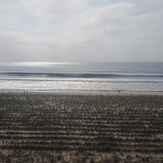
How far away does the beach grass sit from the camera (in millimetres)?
7902

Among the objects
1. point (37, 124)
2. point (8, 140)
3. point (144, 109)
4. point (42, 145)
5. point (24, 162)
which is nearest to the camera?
point (24, 162)

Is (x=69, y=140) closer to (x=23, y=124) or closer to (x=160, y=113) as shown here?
(x=23, y=124)

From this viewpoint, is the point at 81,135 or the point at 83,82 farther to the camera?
the point at 83,82

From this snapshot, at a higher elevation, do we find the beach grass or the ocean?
the ocean

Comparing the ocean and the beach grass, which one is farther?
the ocean

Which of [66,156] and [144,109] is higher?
[144,109]

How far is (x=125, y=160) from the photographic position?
24.8 ft

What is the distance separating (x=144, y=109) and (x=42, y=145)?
11.2 m

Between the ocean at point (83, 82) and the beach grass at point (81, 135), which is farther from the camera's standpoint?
the ocean at point (83, 82)

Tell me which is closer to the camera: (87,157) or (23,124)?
(87,157)

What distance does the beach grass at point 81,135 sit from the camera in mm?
7902

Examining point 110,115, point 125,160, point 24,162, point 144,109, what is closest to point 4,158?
point 24,162

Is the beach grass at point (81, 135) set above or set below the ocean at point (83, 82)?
below

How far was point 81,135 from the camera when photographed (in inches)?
392
